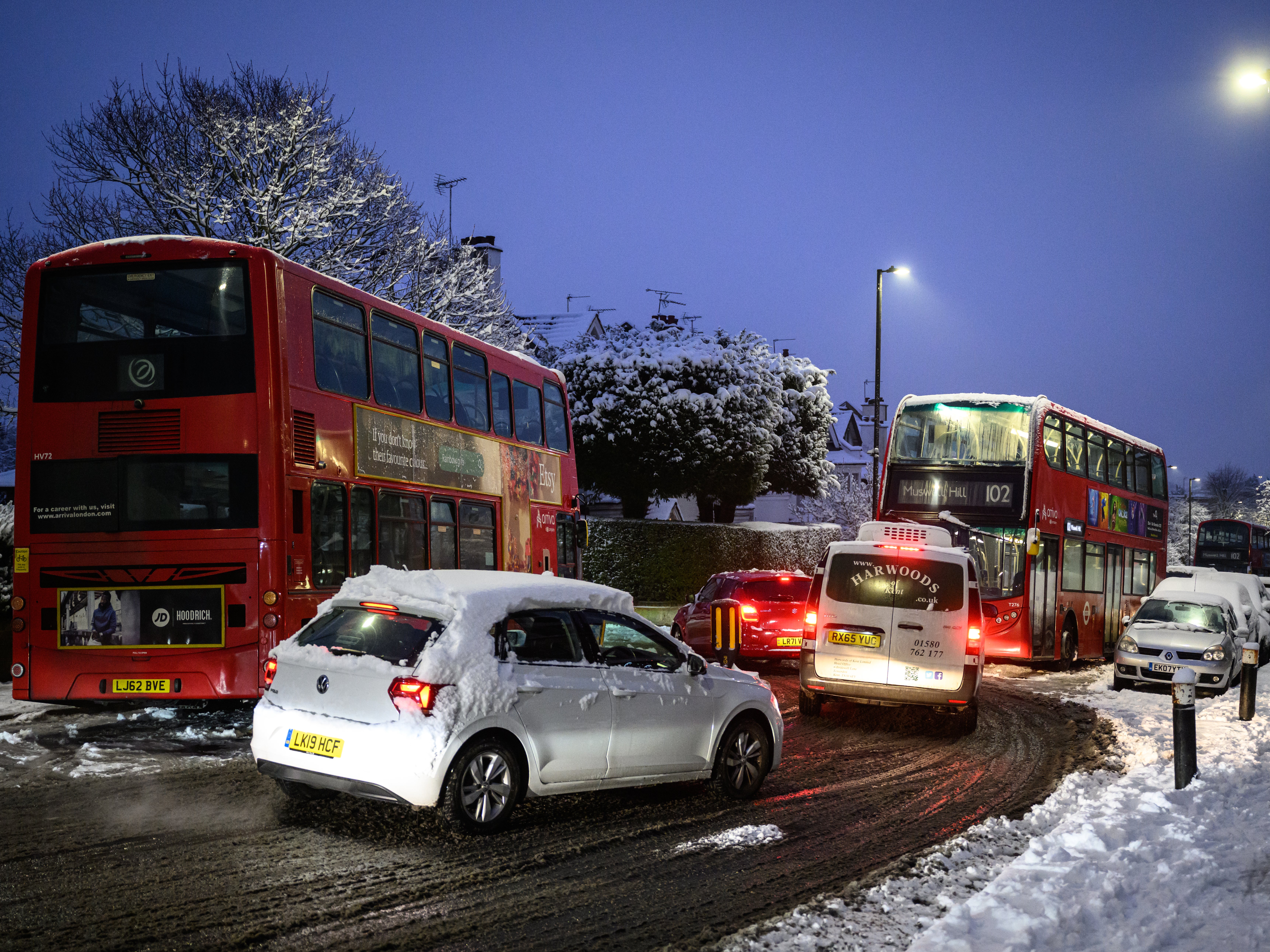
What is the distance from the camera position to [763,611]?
19062 mm

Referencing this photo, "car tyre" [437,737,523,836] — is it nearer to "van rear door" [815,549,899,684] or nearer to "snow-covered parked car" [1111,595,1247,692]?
"van rear door" [815,549,899,684]

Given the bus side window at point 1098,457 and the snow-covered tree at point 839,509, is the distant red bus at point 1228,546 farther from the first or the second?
the bus side window at point 1098,457

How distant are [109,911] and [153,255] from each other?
7236mm

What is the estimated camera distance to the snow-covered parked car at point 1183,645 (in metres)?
Answer: 17.5

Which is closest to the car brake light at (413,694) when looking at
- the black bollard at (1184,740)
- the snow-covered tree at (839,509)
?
the black bollard at (1184,740)

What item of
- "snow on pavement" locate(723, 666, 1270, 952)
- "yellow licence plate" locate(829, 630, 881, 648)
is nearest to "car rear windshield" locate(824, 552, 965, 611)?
"yellow licence plate" locate(829, 630, 881, 648)

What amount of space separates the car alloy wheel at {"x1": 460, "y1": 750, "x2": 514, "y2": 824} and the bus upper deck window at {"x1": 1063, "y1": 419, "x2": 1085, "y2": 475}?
15.6m

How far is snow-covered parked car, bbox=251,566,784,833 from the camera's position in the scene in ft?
23.1

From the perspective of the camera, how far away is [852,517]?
209ft

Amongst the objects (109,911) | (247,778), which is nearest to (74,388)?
(247,778)

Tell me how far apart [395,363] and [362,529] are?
2.03 m

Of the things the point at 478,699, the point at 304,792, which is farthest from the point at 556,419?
the point at 478,699

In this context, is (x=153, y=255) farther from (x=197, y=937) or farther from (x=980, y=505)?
(x=980, y=505)

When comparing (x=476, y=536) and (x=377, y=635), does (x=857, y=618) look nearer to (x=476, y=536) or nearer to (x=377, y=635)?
(x=476, y=536)
